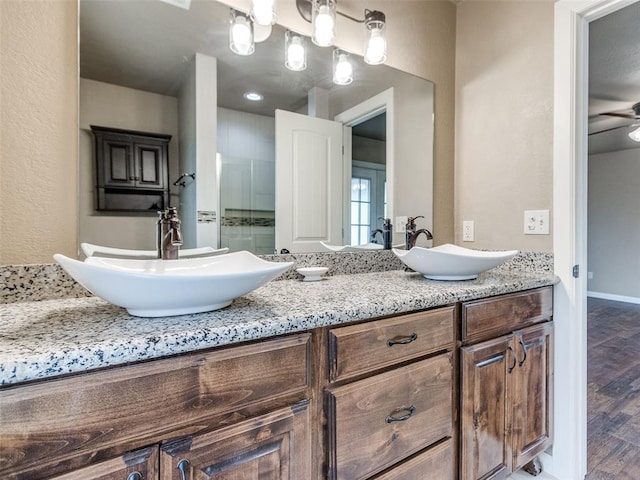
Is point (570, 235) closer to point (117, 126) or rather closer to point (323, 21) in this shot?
point (323, 21)

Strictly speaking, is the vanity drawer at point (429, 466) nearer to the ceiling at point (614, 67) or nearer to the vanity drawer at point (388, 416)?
the vanity drawer at point (388, 416)

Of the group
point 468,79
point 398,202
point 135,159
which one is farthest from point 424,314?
Answer: point 468,79

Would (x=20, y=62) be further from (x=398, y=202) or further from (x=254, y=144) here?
(x=398, y=202)

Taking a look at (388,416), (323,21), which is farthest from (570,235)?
(323,21)

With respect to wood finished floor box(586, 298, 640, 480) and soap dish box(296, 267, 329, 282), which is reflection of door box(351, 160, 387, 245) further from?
wood finished floor box(586, 298, 640, 480)

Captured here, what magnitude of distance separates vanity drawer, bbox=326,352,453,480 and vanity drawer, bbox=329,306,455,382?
37 millimetres

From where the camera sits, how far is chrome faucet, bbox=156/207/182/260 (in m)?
1.06

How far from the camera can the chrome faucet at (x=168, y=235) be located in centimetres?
106

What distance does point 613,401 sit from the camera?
7.11 ft

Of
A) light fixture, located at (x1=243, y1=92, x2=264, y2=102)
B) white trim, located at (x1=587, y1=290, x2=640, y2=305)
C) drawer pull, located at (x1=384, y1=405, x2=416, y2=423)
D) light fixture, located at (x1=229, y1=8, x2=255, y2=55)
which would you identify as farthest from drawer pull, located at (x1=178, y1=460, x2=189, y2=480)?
white trim, located at (x1=587, y1=290, x2=640, y2=305)

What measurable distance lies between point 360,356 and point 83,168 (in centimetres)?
102

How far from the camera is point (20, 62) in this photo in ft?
3.19

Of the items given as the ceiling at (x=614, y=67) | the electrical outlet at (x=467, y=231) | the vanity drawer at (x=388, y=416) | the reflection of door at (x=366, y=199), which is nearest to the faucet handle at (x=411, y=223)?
the reflection of door at (x=366, y=199)

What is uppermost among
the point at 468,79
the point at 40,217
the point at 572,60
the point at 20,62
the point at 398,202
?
the point at 468,79
